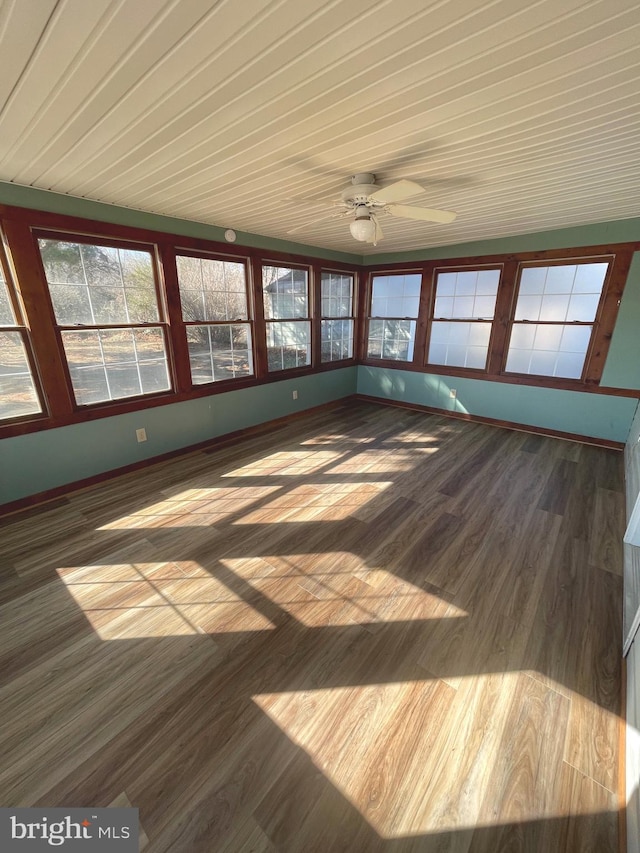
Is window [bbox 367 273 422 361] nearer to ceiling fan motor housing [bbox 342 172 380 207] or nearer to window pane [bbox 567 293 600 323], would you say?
window pane [bbox 567 293 600 323]

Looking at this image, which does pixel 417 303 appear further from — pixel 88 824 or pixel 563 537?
pixel 88 824

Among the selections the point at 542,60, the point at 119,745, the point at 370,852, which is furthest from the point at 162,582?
the point at 542,60

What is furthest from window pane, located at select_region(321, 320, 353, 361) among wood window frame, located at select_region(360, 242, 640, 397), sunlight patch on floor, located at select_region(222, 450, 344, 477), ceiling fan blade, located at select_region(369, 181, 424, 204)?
ceiling fan blade, located at select_region(369, 181, 424, 204)

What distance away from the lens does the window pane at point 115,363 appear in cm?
305

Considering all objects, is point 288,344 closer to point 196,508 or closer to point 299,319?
point 299,319

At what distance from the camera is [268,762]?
130 cm

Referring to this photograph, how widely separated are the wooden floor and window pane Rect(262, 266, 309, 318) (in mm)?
2674

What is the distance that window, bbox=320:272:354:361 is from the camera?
18.0ft

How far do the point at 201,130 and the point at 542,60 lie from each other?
150 centimetres

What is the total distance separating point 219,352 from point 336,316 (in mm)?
2382

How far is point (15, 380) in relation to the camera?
108 inches

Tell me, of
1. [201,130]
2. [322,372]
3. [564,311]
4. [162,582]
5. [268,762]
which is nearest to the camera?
[268,762]

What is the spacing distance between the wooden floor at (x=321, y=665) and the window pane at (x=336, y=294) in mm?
3477

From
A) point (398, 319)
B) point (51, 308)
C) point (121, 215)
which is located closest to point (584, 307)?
point (398, 319)
